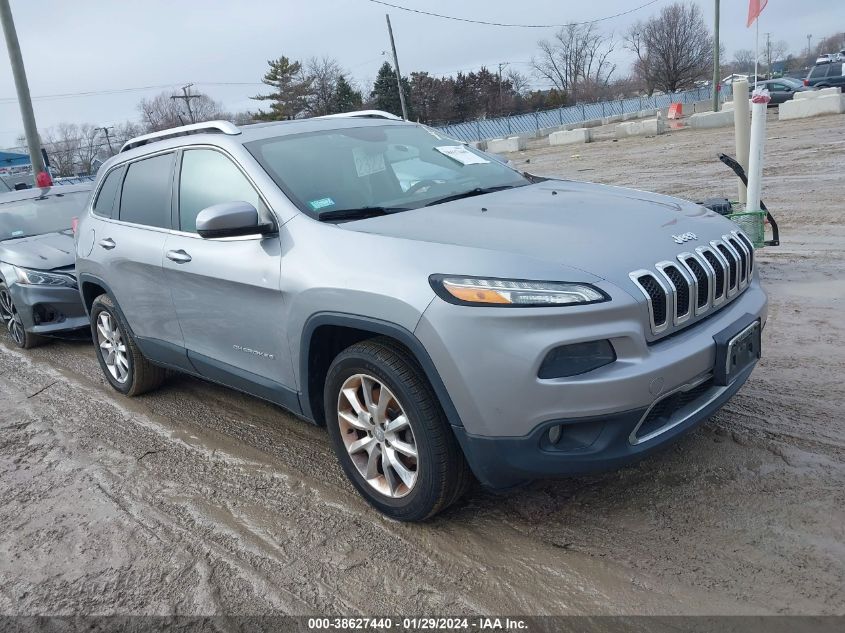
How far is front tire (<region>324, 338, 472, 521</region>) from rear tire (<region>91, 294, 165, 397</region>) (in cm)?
237

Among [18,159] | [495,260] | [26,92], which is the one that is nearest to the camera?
[495,260]

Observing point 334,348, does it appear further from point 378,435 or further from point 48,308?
point 48,308

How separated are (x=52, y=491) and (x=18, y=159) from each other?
31.6 metres

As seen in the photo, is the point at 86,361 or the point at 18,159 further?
the point at 18,159

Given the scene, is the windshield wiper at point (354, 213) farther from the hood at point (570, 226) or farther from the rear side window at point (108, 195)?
the rear side window at point (108, 195)

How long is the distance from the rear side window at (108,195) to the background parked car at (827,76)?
3503 cm

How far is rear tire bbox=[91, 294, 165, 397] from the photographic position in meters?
5.25

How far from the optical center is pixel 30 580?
3.24 meters

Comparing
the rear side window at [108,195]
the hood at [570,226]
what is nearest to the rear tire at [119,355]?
the rear side window at [108,195]

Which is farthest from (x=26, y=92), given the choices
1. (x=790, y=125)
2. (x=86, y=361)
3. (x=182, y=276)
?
(x=790, y=125)

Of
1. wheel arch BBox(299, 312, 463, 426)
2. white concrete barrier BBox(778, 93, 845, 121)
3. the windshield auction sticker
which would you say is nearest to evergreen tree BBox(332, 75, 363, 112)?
white concrete barrier BBox(778, 93, 845, 121)

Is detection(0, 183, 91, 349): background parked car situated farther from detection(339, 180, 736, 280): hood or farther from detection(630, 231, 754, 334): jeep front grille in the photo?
detection(630, 231, 754, 334): jeep front grille

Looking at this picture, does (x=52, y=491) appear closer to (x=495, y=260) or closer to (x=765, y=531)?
(x=495, y=260)

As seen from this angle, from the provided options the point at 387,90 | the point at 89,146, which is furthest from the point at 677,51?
the point at 89,146
